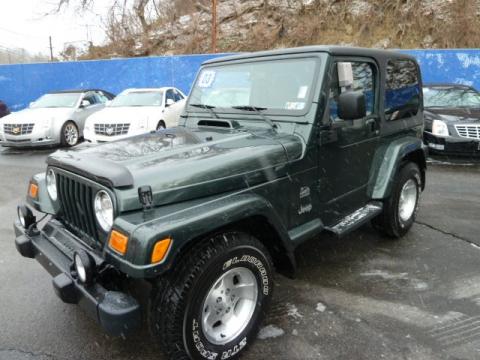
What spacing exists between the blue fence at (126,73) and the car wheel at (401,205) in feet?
35.8

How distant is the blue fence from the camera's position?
1358cm

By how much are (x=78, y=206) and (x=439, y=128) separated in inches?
289

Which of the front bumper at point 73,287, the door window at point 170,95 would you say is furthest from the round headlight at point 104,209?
the door window at point 170,95

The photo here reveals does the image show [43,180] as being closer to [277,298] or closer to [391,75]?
[277,298]

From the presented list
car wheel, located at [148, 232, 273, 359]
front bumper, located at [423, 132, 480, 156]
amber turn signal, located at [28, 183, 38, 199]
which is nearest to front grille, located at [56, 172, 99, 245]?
amber turn signal, located at [28, 183, 38, 199]

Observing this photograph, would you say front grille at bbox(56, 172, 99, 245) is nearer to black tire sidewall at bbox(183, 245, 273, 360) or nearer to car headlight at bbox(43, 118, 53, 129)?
black tire sidewall at bbox(183, 245, 273, 360)

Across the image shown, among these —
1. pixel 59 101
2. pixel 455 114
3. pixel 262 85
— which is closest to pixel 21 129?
pixel 59 101

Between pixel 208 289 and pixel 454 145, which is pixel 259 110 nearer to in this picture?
pixel 208 289

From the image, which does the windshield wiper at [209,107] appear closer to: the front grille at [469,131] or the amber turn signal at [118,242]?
the amber turn signal at [118,242]

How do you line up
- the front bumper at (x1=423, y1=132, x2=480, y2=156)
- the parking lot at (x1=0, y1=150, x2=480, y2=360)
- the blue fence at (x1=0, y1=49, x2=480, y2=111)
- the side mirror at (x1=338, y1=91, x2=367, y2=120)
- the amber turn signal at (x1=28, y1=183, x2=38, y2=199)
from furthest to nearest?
the blue fence at (x1=0, y1=49, x2=480, y2=111) < the front bumper at (x1=423, y1=132, x2=480, y2=156) < the amber turn signal at (x1=28, y1=183, x2=38, y2=199) < the side mirror at (x1=338, y1=91, x2=367, y2=120) < the parking lot at (x1=0, y1=150, x2=480, y2=360)

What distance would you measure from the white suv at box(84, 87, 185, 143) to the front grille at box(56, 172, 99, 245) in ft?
19.5

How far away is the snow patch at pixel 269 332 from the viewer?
2.82 meters

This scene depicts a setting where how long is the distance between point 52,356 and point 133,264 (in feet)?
3.92

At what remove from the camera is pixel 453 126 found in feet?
25.6
